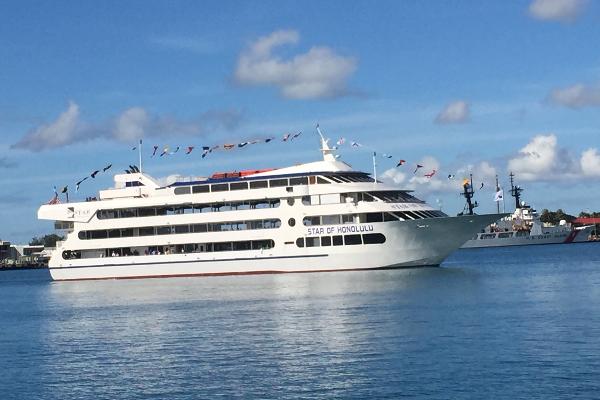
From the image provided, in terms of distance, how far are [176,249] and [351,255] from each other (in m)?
14.7

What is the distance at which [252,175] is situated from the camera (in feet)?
230

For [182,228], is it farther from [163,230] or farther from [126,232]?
[126,232]

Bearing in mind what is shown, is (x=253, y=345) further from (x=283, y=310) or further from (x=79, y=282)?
(x=79, y=282)

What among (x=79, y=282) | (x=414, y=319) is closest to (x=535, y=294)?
(x=414, y=319)

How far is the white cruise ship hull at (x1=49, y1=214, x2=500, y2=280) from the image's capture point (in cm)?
6538

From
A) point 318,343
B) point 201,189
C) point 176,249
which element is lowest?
point 318,343

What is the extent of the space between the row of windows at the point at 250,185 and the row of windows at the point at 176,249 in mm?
4055

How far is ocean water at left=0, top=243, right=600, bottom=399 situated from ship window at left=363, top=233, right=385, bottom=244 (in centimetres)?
985

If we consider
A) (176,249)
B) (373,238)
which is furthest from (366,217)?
(176,249)

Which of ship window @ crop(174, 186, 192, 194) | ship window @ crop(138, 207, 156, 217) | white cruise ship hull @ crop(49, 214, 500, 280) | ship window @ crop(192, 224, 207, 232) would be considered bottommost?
white cruise ship hull @ crop(49, 214, 500, 280)

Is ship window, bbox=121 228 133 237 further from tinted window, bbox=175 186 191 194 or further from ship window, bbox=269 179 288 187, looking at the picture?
ship window, bbox=269 179 288 187

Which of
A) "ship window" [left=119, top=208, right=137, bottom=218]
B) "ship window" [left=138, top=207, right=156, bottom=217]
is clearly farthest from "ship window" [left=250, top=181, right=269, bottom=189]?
"ship window" [left=119, top=208, right=137, bottom=218]

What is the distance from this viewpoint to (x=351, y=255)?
66.1 metres

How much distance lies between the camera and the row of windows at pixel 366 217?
216 feet
